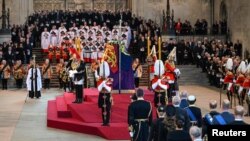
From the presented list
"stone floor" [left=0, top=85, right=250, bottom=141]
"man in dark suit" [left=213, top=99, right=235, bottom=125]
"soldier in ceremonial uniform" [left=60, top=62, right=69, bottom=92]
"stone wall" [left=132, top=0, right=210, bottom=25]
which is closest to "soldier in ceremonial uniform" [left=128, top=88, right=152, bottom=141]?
"man in dark suit" [left=213, top=99, right=235, bottom=125]

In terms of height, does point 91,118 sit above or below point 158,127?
below

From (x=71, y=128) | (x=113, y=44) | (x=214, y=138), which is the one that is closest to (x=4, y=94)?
(x=113, y=44)

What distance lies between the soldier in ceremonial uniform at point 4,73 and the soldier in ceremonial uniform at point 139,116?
712 inches

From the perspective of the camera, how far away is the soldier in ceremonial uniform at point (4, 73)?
30.0 metres

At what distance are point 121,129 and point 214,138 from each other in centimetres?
894

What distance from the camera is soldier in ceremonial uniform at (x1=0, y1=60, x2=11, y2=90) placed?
30.0 metres

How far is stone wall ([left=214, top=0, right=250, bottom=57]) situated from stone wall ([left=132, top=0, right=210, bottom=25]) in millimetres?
3535

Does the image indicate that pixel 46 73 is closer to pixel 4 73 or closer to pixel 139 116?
pixel 4 73

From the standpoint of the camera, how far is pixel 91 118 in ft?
58.7

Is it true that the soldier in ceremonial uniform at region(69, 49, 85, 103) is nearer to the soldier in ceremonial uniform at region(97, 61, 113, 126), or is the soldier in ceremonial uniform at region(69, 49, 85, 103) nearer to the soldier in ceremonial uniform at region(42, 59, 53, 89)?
the soldier in ceremonial uniform at region(97, 61, 113, 126)

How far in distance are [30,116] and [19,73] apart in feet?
32.0

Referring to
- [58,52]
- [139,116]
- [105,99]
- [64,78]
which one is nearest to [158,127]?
[139,116]

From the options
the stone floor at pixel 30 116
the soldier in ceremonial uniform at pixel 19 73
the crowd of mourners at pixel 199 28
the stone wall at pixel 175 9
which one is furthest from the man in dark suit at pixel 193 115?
the stone wall at pixel 175 9

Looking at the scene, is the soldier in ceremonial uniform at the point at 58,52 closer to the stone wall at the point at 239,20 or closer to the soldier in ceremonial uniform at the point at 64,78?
the soldier in ceremonial uniform at the point at 64,78
